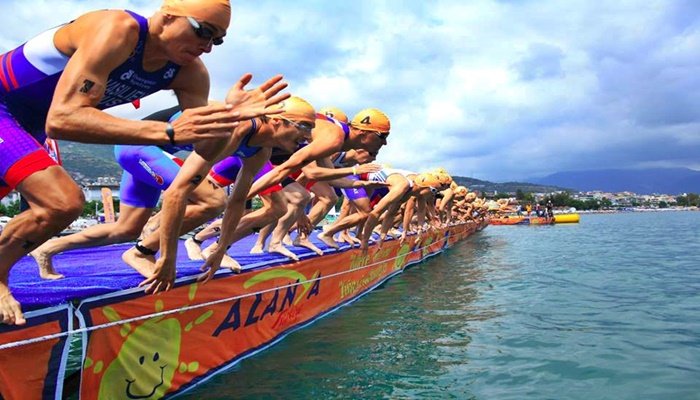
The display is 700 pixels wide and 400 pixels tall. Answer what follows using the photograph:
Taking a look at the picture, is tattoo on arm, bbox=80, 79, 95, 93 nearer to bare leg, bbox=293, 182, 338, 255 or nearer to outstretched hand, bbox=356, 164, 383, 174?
outstretched hand, bbox=356, 164, 383, 174

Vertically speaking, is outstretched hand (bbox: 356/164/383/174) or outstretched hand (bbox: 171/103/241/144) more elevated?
outstretched hand (bbox: 356/164/383/174)

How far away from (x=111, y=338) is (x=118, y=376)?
0.27 meters

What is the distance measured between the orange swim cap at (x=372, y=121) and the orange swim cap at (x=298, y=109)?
6.80ft

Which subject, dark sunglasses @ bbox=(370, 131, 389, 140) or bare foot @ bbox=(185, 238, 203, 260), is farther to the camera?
dark sunglasses @ bbox=(370, 131, 389, 140)

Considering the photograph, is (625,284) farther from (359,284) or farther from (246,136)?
(246,136)

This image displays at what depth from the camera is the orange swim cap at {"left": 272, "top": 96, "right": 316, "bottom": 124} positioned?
18.1 ft

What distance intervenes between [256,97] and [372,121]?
4490 mm

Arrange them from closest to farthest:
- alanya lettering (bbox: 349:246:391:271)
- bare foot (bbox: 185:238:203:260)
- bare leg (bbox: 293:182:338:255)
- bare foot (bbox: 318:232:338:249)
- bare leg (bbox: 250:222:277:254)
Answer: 1. bare foot (bbox: 185:238:203:260)
2. bare leg (bbox: 250:222:277:254)
3. bare foot (bbox: 318:232:338:249)
4. alanya lettering (bbox: 349:246:391:271)
5. bare leg (bbox: 293:182:338:255)

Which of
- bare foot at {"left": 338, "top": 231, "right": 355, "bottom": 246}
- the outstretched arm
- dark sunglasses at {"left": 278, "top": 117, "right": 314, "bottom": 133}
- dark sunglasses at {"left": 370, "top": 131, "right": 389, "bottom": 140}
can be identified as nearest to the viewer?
the outstretched arm

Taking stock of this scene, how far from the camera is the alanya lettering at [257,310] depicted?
5.14m

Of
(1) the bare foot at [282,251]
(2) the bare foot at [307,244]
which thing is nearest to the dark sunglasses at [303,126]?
(1) the bare foot at [282,251]

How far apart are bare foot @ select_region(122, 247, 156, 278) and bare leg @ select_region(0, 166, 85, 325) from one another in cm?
118

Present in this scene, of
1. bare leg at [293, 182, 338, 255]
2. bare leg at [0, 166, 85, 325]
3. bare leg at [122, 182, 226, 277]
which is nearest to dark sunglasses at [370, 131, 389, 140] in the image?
bare leg at [293, 182, 338, 255]

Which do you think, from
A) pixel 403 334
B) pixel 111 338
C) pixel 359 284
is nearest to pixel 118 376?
pixel 111 338
